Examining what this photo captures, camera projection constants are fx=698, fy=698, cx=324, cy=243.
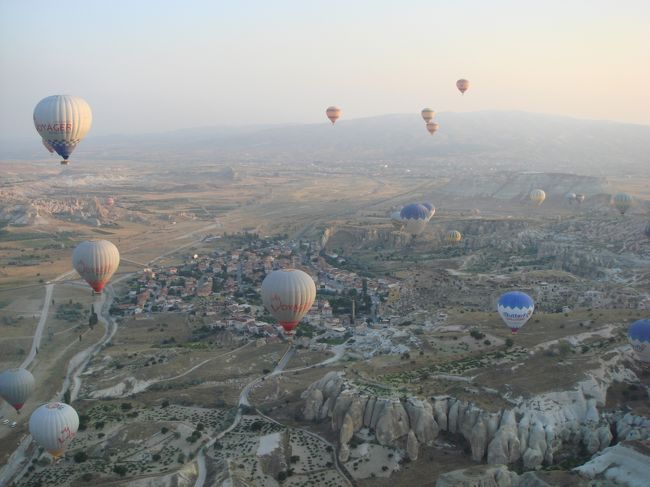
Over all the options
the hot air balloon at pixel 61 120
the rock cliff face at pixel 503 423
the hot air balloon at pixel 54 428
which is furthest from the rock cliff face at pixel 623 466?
the hot air balloon at pixel 61 120

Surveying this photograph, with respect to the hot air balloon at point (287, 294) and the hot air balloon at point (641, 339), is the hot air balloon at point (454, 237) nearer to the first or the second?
the hot air balloon at point (287, 294)

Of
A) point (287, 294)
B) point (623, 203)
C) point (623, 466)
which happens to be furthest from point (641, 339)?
point (623, 203)

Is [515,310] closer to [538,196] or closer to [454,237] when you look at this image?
[454,237]

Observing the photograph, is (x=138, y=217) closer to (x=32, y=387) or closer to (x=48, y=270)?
(x=48, y=270)

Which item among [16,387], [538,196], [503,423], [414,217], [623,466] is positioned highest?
[414,217]

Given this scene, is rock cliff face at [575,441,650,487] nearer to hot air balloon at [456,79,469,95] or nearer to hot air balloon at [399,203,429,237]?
hot air balloon at [399,203,429,237]

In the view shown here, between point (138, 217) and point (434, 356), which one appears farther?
point (138, 217)

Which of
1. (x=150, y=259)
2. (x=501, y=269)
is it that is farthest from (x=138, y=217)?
(x=501, y=269)
